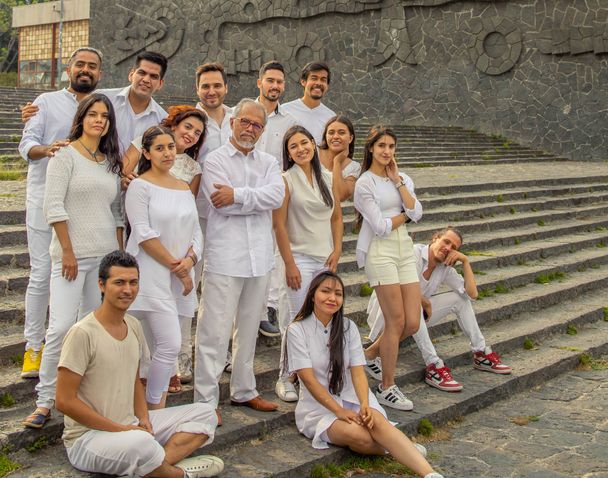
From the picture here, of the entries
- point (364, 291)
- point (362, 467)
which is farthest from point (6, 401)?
point (364, 291)

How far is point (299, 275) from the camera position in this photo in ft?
15.6

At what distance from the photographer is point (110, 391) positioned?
3549mm

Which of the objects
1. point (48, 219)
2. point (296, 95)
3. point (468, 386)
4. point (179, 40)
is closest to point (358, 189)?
point (468, 386)

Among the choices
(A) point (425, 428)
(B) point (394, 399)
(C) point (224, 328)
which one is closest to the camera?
(C) point (224, 328)

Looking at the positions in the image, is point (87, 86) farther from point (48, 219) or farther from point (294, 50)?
point (294, 50)

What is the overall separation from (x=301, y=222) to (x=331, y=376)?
3.10 ft

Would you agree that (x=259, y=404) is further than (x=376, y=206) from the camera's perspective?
No

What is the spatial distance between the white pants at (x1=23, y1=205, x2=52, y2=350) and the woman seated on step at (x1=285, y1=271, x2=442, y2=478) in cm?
127

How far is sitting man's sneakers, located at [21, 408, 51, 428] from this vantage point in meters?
3.82

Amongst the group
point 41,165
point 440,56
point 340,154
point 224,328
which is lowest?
point 224,328

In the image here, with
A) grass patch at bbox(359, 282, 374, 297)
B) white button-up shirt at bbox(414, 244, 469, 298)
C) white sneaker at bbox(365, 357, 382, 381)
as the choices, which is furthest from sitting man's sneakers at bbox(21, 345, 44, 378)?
grass patch at bbox(359, 282, 374, 297)

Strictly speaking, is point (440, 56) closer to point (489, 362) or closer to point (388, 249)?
point (489, 362)

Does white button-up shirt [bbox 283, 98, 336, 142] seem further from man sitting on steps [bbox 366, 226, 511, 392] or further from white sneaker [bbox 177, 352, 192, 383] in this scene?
white sneaker [bbox 177, 352, 192, 383]

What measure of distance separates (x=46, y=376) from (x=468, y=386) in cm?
286
